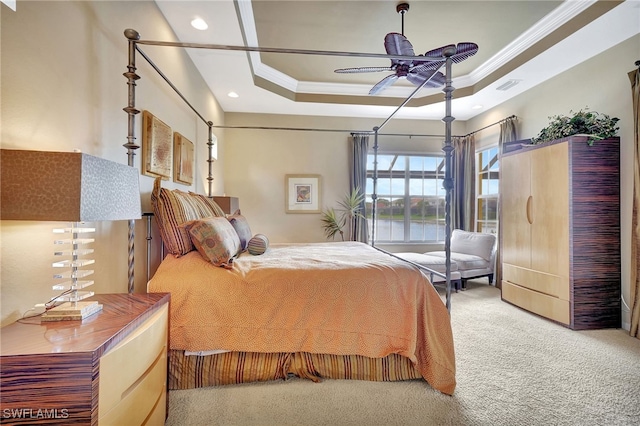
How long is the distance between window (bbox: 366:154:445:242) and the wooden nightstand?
14.6ft

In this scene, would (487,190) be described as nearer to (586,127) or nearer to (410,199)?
(410,199)

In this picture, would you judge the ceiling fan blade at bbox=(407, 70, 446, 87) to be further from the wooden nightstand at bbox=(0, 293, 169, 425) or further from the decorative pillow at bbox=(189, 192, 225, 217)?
the wooden nightstand at bbox=(0, 293, 169, 425)

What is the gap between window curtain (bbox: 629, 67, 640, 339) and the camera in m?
2.54

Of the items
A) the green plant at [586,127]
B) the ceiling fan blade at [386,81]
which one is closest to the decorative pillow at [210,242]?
the ceiling fan blade at [386,81]

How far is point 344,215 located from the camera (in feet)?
16.2

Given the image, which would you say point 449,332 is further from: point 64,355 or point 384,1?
point 384,1

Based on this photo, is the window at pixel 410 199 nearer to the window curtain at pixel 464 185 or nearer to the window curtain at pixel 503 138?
the window curtain at pixel 464 185

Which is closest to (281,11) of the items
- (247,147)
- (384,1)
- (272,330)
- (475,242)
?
(384,1)

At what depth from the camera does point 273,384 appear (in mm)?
1803

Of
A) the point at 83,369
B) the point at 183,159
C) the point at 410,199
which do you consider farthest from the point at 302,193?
the point at 83,369

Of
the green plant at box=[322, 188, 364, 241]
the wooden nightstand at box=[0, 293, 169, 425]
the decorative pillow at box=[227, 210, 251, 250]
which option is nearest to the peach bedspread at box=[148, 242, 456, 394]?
the wooden nightstand at box=[0, 293, 169, 425]

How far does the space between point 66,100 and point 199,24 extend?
Answer: 5.40 feet

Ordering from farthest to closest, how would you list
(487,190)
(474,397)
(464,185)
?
(464,185) < (487,190) < (474,397)

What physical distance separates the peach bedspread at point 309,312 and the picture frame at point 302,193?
307cm
